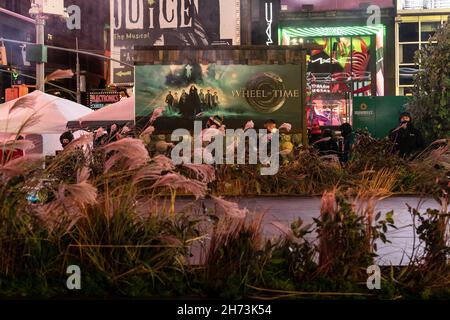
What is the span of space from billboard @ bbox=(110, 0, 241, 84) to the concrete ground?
24.9 metres

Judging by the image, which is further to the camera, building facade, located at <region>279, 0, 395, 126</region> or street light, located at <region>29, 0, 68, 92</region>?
building facade, located at <region>279, 0, 395, 126</region>

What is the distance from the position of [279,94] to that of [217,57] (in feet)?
4.57

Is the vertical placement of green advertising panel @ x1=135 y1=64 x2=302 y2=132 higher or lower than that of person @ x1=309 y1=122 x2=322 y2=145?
higher

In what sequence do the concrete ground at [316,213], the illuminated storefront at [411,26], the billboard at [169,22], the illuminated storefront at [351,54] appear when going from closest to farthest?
1. the concrete ground at [316,213]
2. the illuminated storefront at [351,54]
3. the illuminated storefront at [411,26]
4. the billboard at [169,22]

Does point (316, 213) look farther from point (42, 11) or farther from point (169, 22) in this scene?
point (169, 22)

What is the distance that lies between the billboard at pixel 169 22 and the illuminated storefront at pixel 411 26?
765cm

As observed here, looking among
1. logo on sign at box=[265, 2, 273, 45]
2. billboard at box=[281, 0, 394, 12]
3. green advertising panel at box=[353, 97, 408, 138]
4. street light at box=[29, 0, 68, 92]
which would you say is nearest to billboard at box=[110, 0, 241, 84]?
logo on sign at box=[265, 2, 273, 45]

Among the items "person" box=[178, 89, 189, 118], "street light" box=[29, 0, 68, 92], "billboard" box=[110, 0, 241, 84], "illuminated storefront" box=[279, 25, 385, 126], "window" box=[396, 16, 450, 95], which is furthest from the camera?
"billboard" box=[110, 0, 241, 84]

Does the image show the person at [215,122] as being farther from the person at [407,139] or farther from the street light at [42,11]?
the street light at [42,11]

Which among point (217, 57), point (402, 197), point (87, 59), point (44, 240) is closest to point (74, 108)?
point (217, 57)

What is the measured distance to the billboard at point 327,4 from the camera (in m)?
31.4

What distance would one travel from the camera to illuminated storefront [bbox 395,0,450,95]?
31359mm

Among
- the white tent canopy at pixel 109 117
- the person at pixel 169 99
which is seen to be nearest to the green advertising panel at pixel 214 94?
the person at pixel 169 99

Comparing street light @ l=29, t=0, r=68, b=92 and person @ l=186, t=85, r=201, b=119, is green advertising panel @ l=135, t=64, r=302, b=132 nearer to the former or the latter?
person @ l=186, t=85, r=201, b=119
